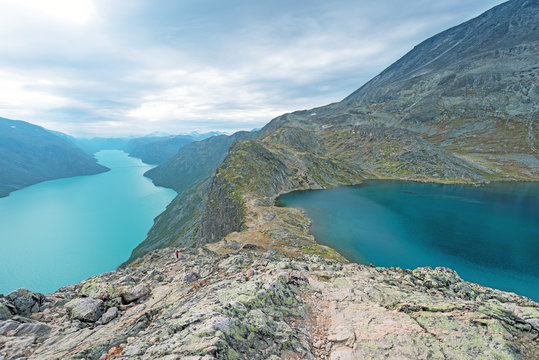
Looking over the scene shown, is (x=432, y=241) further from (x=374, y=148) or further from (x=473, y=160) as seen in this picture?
(x=473, y=160)

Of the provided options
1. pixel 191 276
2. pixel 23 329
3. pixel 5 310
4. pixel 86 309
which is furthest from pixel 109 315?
pixel 5 310

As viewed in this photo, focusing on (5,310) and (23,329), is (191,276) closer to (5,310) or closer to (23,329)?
(23,329)

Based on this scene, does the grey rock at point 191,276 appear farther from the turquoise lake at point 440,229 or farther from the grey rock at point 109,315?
the turquoise lake at point 440,229

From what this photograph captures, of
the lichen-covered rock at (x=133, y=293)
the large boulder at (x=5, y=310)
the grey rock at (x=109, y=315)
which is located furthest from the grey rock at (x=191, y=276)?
the large boulder at (x=5, y=310)

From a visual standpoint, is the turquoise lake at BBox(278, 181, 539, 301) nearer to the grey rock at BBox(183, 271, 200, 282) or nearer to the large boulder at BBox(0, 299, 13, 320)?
the grey rock at BBox(183, 271, 200, 282)

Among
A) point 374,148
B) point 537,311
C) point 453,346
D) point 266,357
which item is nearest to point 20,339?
point 266,357

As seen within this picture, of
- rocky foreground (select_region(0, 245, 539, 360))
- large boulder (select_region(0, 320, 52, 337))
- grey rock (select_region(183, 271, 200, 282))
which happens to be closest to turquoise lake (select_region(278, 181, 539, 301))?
rocky foreground (select_region(0, 245, 539, 360))
